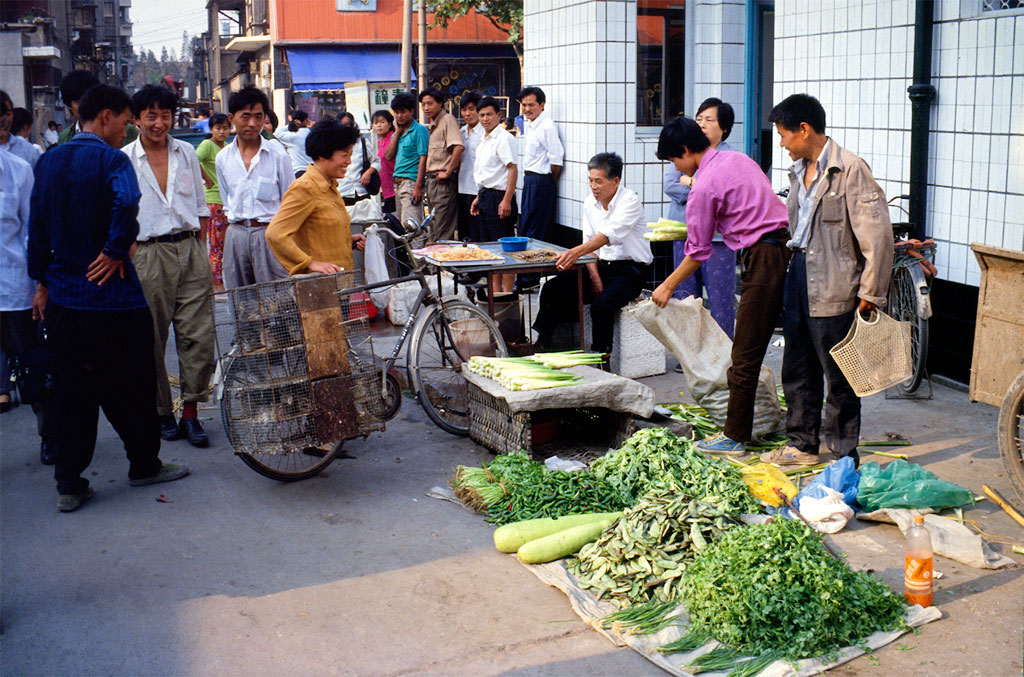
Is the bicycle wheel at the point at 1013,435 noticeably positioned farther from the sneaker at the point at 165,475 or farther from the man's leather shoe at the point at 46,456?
the man's leather shoe at the point at 46,456

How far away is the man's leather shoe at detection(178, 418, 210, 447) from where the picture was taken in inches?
253

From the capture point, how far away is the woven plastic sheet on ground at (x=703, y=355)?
20.0 ft

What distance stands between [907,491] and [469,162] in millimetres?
7320

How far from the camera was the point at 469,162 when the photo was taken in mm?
11195

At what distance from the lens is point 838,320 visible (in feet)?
17.3

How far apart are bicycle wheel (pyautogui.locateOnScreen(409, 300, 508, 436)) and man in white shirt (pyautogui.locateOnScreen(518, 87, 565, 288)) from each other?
12.4ft

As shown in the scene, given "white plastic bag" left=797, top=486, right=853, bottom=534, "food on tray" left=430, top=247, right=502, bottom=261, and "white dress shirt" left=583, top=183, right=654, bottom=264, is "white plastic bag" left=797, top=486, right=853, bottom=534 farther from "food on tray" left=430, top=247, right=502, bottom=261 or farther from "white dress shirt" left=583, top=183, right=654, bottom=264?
"food on tray" left=430, top=247, right=502, bottom=261

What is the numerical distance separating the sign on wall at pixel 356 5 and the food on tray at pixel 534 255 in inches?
1139

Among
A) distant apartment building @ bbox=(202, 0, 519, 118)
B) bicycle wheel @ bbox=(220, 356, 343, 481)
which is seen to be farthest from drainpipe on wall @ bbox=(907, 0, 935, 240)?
distant apartment building @ bbox=(202, 0, 519, 118)

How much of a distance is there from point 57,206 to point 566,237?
6.40m

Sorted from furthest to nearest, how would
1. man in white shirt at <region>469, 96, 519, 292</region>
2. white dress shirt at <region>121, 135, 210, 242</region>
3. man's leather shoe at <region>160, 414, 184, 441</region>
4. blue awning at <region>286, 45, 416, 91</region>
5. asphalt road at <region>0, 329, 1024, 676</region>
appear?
blue awning at <region>286, 45, 416, 91</region>
man in white shirt at <region>469, 96, 519, 292</region>
man's leather shoe at <region>160, 414, 184, 441</region>
white dress shirt at <region>121, 135, 210, 242</region>
asphalt road at <region>0, 329, 1024, 676</region>

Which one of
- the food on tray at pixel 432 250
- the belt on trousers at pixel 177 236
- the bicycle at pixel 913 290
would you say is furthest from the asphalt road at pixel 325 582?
the food on tray at pixel 432 250

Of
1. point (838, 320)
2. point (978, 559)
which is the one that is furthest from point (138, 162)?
point (978, 559)

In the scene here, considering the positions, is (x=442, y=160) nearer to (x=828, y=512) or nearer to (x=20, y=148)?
(x=20, y=148)
